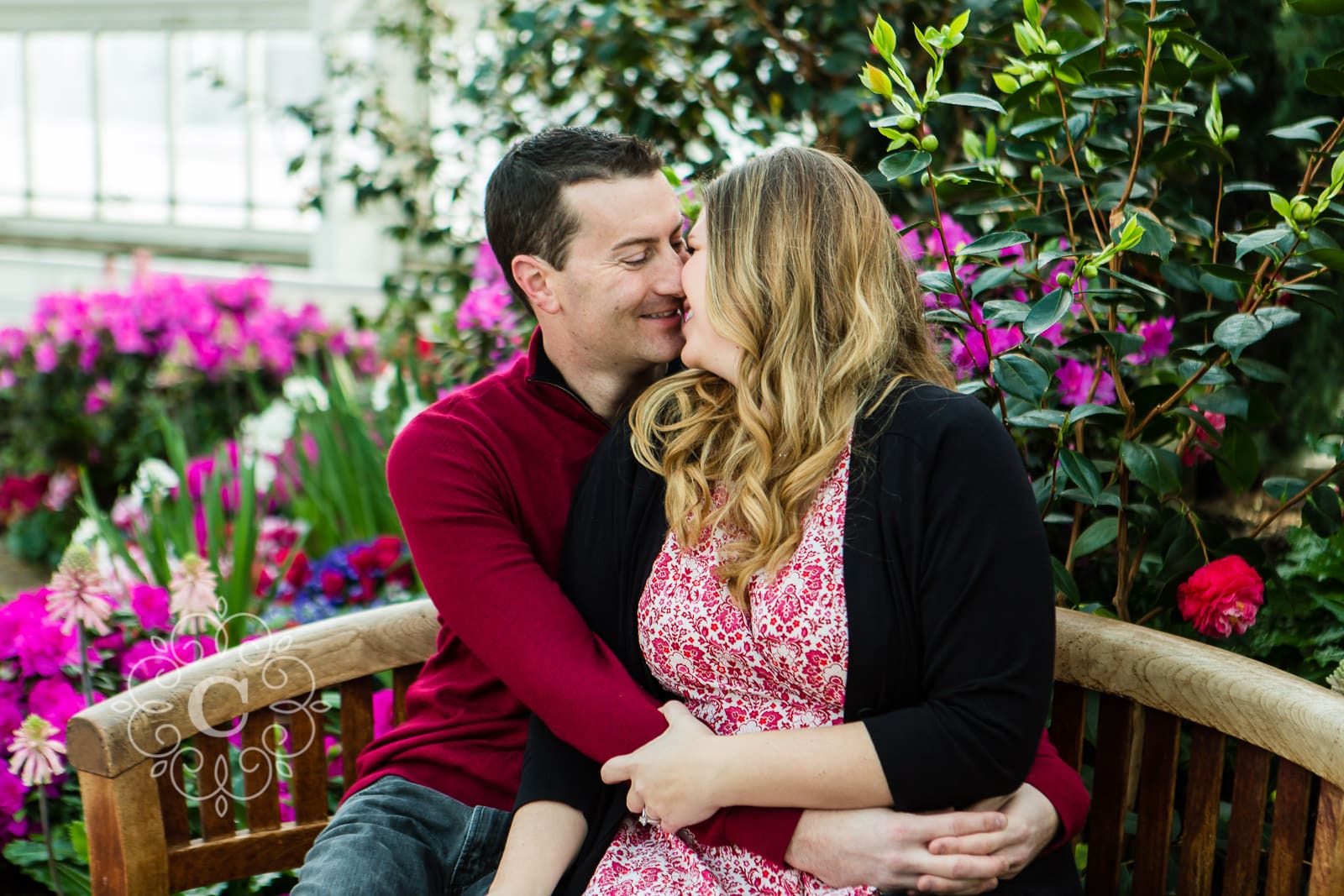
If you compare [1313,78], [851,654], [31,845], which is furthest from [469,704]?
[1313,78]

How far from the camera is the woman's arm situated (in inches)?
57.4

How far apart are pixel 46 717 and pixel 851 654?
1.39m

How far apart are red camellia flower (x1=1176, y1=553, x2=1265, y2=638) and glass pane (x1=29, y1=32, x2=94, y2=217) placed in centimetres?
831

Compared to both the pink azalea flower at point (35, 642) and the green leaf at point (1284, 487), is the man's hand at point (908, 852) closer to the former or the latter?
the green leaf at point (1284, 487)

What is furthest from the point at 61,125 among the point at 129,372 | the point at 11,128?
the point at 129,372

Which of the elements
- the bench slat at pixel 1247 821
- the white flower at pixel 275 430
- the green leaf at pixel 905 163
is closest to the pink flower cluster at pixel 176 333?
the white flower at pixel 275 430

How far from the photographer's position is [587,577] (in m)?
1.58

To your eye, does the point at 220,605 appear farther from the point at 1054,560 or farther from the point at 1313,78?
the point at 1313,78

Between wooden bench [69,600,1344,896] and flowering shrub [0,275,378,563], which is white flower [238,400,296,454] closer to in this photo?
flowering shrub [0,275,378,563]

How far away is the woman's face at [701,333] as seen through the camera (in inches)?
59.6

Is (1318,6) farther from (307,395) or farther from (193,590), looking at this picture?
(307,395)

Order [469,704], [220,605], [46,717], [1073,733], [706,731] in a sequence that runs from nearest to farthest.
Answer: [706,731] → [1073,733] → [469,704] → [46,717] → [220,605]

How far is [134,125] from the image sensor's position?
7984 millimetres

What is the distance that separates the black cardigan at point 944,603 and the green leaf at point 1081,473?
18 centimetres
